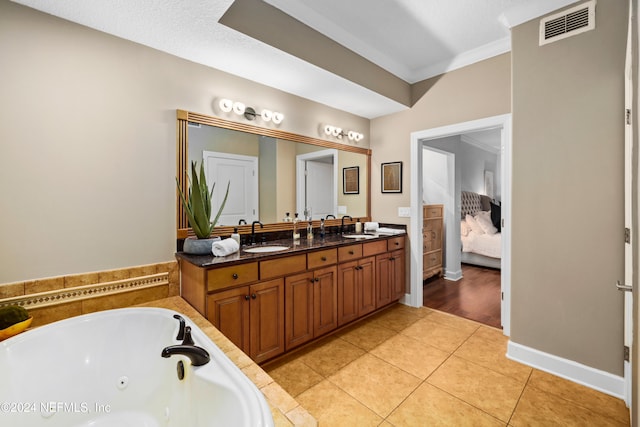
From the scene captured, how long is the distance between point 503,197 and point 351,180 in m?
1.56

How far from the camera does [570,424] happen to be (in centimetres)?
157

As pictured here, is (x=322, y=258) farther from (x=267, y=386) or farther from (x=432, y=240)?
(x=432, y=240)

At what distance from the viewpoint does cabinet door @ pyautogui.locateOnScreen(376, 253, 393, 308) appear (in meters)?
2.96

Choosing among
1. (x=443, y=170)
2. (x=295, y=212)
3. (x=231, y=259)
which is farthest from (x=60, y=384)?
(x=443, y=170)

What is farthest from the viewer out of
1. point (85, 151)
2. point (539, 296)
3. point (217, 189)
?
point (217, 189)

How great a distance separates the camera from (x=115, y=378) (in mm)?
1450

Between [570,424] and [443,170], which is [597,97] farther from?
[443,170]

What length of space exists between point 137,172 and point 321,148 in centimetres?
179

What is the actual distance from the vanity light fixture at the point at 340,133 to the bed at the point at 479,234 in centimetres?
299

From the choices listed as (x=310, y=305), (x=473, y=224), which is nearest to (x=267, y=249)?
(x=310, y=305)

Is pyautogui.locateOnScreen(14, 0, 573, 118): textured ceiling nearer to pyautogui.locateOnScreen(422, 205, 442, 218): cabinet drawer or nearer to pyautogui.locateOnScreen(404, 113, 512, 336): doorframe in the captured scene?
pyautogui.locateOnScreen(404, 113, 512, 336): doorframe

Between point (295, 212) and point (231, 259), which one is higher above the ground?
point (295, 212)

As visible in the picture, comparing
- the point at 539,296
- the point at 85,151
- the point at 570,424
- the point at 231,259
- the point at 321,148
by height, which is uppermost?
the point at 321,148

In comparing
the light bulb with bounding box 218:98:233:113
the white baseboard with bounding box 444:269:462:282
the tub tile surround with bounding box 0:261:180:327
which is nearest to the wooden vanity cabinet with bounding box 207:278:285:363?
the tub tile surround with bounding box 0:261:180:327
